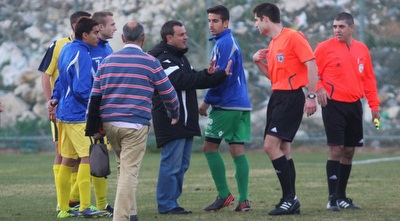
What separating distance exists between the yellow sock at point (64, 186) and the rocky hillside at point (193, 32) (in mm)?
8942

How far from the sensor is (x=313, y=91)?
905cm

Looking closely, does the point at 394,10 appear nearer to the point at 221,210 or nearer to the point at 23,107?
the point at 23,107

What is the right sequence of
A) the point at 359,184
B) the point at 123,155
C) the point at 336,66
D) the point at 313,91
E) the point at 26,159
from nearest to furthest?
the point at 123,155 < the point at 313,91 < the point at 336,66 < the point at 359,184 < the point at 26,159

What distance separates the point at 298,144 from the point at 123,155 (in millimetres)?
10209

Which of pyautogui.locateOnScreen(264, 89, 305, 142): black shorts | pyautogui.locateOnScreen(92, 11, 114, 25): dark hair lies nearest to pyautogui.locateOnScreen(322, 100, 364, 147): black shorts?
pyautogui.locateOnScreen(264, 89, 305, 142): black shorts

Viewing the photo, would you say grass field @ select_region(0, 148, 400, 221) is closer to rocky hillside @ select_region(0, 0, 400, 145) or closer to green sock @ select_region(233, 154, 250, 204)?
green sock @ select_region(233, 154, 250, 204)

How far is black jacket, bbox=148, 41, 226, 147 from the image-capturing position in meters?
9.37

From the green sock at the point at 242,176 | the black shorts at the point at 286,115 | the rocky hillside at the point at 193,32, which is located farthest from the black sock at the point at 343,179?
the rocky hillside at the point at 193,32

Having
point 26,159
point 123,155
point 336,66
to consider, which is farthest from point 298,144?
point 123,155

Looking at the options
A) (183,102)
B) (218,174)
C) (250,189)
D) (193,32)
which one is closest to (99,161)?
(183,102)

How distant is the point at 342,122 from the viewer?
383 inches

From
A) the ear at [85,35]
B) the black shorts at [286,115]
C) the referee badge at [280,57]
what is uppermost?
the ear at [85,35]

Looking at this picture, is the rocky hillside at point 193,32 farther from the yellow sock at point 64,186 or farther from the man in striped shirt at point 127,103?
the man in striped shirt at point 127,103

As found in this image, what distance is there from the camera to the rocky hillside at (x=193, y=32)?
1797 cm
